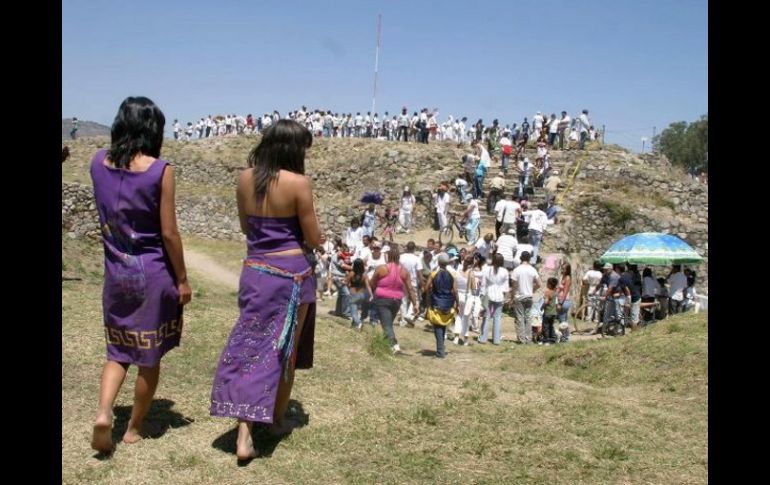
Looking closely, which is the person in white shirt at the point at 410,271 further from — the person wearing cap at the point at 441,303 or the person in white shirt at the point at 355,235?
the person in white shirt at the point at 355,235

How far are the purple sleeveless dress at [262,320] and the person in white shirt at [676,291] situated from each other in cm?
1191

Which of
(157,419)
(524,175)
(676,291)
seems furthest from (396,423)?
(524,175)

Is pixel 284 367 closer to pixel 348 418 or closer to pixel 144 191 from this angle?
pixel 348 418

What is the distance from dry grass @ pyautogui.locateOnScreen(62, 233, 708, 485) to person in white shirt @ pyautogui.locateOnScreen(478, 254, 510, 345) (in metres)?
4.89

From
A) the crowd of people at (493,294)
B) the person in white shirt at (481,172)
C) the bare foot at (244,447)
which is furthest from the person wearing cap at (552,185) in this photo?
the bare foot at (244,447)

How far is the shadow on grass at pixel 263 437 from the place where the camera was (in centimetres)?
414

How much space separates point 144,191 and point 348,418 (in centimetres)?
203

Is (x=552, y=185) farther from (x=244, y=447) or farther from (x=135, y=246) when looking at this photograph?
(x=135, y=246)

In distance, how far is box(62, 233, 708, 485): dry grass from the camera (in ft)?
12.9

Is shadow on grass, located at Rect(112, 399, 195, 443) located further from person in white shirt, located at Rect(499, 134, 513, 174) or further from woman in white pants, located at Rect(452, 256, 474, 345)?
person in white shirt, located at Rect(499, 134, 513, 174)

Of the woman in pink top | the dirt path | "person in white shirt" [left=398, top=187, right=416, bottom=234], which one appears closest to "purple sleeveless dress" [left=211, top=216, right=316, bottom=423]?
the woman in pink top

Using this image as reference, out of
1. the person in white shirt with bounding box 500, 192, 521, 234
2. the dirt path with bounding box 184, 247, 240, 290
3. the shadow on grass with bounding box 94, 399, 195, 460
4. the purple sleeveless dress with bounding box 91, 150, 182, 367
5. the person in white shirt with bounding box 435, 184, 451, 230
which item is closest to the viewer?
the purple sleeveless dress with bounding box 91, 150, 182, 367

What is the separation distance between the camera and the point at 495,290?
1220 centimetres

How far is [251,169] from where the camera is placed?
407 centimetres
